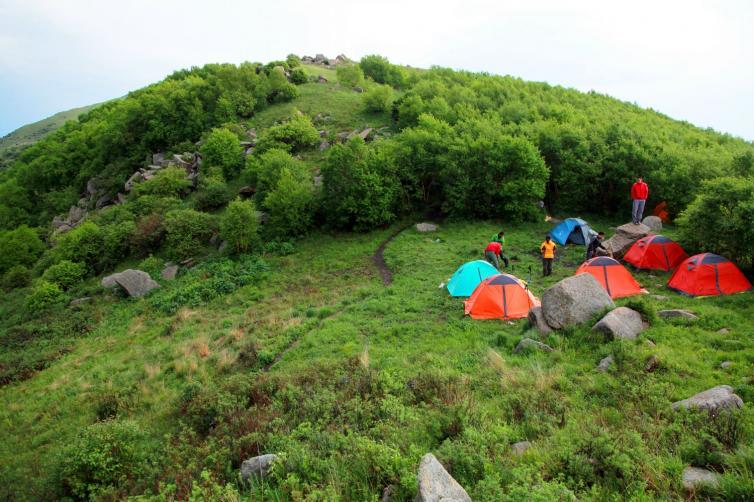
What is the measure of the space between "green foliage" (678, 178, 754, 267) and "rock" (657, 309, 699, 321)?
564 cm

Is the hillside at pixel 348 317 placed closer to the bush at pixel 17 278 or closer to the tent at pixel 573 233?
the bush at pixel 17 278

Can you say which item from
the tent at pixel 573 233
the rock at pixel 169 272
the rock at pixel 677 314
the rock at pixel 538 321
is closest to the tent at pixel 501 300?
the rock at pixel 538 321

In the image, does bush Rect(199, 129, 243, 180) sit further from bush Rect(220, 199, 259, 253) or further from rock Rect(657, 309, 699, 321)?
rock Rect(657, 309, 699, 321)

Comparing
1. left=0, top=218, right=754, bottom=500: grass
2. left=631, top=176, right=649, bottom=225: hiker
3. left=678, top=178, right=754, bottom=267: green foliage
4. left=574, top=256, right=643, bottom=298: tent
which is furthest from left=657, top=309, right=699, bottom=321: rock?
left=631, top=176, right=649, bottom=225: hiker

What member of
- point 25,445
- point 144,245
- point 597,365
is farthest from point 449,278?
point 144,245

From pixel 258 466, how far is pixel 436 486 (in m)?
3.63

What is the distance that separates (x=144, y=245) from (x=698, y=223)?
35.1m

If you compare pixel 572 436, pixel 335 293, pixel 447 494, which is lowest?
pixel 335 293

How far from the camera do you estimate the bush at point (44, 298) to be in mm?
27938

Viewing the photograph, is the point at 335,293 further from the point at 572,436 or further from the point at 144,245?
the point at 144,245

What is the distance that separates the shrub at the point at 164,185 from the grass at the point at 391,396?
18.7 metres

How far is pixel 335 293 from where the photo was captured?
874 inches

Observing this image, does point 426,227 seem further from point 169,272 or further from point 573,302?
point 169,272

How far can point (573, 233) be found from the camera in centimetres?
2491
